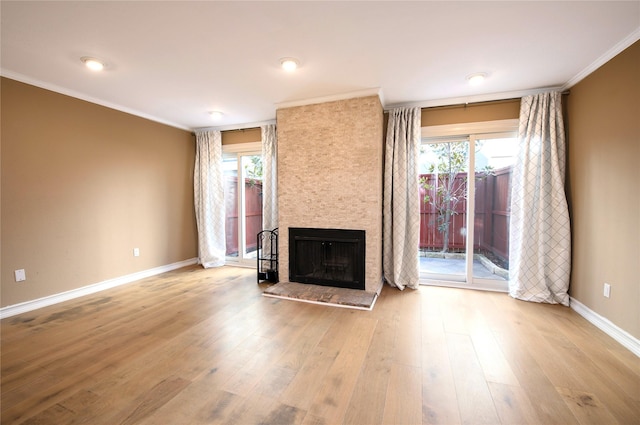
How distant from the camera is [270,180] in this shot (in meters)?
4.39

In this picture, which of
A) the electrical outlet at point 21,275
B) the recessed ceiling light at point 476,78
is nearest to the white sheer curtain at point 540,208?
the recessed ceiling light at point 476,78

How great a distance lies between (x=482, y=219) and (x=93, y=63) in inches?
189

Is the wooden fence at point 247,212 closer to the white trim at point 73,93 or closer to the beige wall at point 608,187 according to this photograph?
the white trim at point 73,93

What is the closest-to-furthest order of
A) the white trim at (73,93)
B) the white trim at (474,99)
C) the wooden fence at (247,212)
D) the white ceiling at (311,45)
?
the white ceiling at (311,45) → the white trim at (73,93) → the white trim at (474,99) → the wooden fence at (247,212)

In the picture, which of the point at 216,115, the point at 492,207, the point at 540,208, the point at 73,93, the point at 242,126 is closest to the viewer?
the point at 540,208

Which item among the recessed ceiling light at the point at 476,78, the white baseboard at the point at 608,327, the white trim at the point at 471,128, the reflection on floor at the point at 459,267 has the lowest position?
the white baseboard at the point at 608,327

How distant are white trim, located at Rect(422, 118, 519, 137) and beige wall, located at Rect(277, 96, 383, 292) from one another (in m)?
0.76

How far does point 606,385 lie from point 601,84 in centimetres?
266

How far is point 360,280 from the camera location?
3.47 m

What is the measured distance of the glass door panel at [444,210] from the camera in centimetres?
375

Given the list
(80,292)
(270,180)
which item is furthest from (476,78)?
(80,292)

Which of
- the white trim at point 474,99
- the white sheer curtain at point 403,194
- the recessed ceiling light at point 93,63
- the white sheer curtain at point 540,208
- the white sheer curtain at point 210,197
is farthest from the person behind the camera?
the white sheer curtain at point 210,197

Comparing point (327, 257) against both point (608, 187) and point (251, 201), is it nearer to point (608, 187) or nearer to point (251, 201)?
point (251, 201)

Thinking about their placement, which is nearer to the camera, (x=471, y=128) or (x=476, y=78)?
(x=476, y=78)
